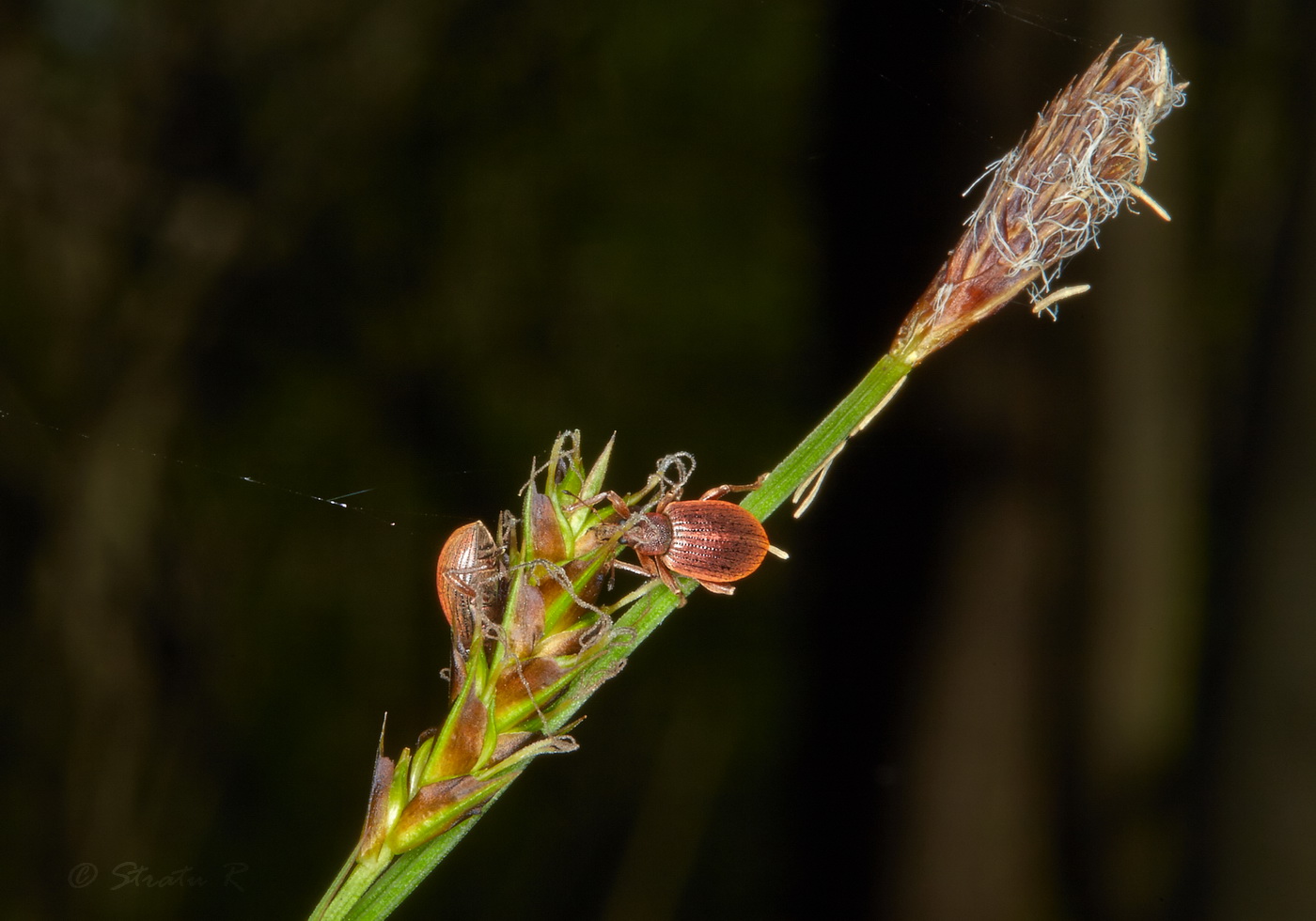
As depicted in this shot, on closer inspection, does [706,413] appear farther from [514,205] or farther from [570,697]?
[570,697]

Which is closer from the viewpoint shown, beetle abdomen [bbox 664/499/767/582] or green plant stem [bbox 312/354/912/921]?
green plant stem [bbox 312/354/912/921]

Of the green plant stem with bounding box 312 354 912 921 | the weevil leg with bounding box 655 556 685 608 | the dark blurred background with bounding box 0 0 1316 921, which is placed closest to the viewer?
the green plant stem with bounding box 312 354 912 921

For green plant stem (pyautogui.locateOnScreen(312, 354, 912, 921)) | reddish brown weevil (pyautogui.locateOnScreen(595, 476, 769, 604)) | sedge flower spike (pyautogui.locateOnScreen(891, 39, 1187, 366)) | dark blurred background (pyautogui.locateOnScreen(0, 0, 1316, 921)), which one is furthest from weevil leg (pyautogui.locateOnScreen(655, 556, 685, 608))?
dark blurred background (pyautogui.locateOnScreen(0, 0, 1316, 921))

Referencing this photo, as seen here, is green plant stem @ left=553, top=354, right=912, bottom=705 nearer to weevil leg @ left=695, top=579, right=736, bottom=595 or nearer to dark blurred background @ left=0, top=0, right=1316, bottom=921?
weevil leg @ left=695, top=579, right=736, bottom=595

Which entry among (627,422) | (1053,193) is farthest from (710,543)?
(627,422)

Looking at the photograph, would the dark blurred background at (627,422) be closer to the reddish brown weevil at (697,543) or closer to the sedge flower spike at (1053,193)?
the sedge flower spike at (1053,193)

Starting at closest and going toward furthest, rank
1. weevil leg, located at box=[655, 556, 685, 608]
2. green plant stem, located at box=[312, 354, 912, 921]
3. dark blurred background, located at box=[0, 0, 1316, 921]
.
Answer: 1. green plant stem, located at box=[312, 354, 912, 921]
2. weevil leg, located at box=[655, 556, 685, 608]
3. dark blurred background, located at box=[0, 0, 1316, 921]

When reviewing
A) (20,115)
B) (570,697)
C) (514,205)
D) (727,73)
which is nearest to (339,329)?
(514,205)
